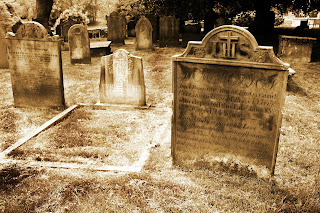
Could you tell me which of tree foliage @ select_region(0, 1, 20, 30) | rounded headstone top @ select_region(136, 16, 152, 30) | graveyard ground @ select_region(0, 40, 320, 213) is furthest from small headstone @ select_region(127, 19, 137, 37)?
graveyard ground @ select_region(0, 40, 320, 213)

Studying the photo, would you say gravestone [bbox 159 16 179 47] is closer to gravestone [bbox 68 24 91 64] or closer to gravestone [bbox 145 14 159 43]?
gravestone [bbox 145 14 159 43]

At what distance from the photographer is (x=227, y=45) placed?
12.1 feet

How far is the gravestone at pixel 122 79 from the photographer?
652cm

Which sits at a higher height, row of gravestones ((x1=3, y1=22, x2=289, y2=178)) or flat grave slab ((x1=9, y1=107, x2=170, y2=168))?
row of gravestones ((x1=3, y1=22, x2=289, y2=178))

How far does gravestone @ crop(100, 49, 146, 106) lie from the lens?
21.4ft

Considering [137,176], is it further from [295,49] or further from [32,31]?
[295,49]

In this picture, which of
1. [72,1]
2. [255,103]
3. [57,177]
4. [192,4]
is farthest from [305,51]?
[72,1]

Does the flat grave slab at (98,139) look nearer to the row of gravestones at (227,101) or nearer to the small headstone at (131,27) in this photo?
the row of gravestones at (227,101)

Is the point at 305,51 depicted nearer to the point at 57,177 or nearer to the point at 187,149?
the point at 187,149

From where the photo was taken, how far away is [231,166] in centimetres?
412

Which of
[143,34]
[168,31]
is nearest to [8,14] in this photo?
[143,34]

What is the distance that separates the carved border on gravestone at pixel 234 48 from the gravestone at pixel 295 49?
837 cm

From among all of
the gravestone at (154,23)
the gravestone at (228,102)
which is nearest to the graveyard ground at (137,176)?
the gravestone at (228,102)

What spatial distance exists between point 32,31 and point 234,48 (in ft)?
14.9
